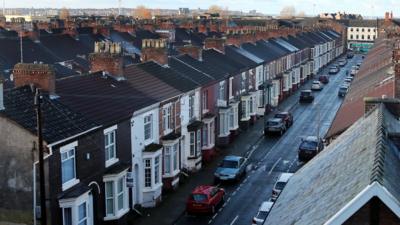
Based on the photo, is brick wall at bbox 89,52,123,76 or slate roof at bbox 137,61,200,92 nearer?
brick wall at bbox 89,52,123,76

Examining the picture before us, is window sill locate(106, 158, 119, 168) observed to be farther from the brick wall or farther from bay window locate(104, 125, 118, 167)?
the brick wall

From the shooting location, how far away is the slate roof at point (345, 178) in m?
11.5

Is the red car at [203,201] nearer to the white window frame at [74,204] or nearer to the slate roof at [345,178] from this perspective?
the white window frame at [74,204]

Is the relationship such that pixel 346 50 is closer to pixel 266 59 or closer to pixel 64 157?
pixel 266 59

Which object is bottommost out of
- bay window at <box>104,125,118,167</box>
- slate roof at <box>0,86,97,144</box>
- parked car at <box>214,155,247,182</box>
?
parked car at <box>214,155,247,182</box>

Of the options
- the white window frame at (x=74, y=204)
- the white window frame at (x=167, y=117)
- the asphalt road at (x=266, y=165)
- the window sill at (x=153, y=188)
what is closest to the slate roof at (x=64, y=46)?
the asphalt road at (x=266, y=165)

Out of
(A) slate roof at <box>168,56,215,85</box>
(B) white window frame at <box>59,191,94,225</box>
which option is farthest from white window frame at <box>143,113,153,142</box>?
(A) slate roof at <box>168,56,215,85</box>

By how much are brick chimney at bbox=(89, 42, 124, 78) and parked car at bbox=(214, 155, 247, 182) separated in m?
8.25

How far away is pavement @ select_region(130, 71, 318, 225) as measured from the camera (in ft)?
98.9

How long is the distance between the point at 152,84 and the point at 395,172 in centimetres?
2457

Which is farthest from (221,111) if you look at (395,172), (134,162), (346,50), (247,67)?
(346,50)

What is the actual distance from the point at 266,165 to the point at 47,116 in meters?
20.2

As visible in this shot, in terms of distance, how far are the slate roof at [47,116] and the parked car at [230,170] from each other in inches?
479

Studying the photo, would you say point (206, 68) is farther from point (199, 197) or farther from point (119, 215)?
point (119, 215)
